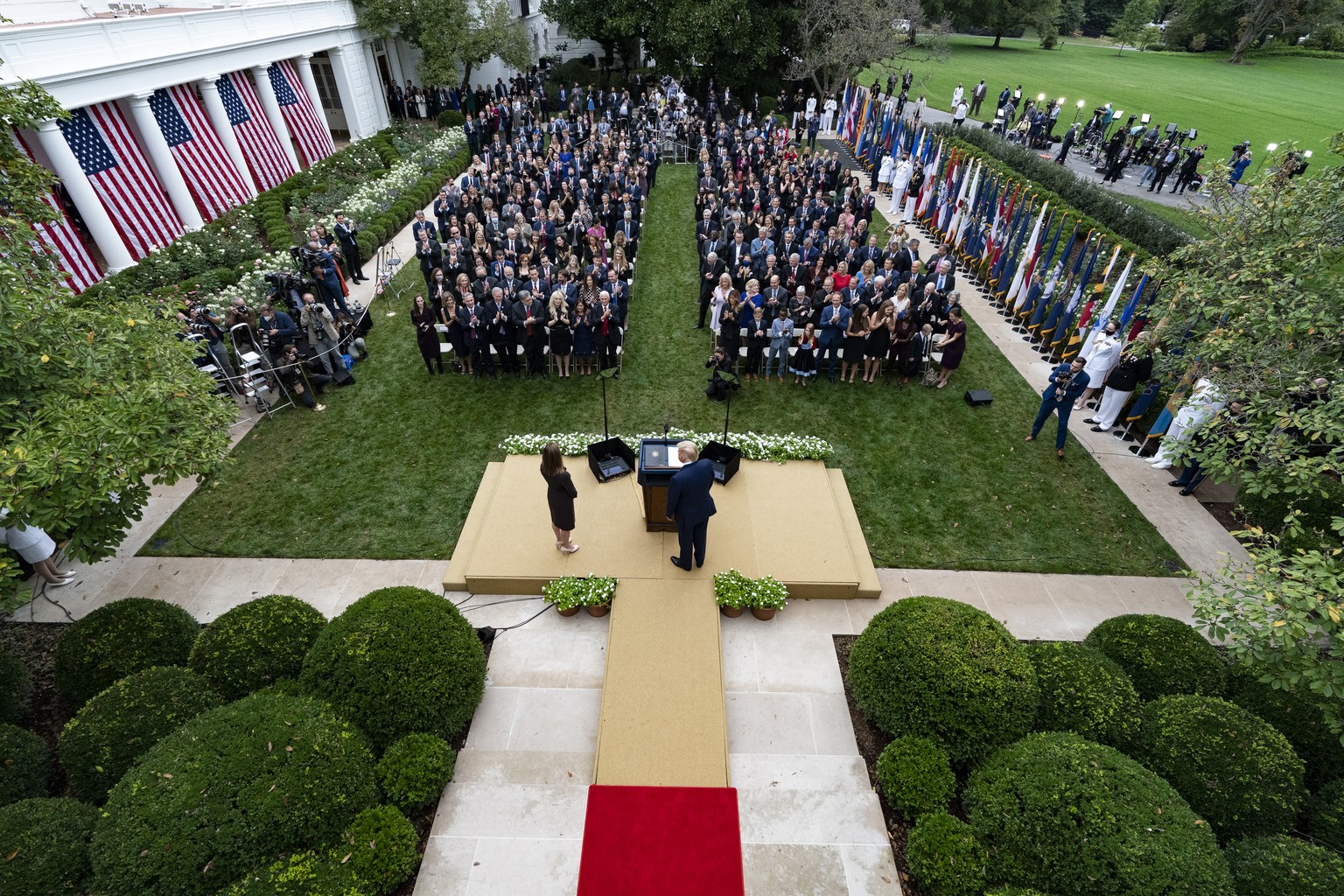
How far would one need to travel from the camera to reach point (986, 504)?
10008 mm

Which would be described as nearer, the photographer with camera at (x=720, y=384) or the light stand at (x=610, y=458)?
the light stand at (x=610, y=458)

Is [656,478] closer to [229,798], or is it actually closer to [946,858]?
[946,858]

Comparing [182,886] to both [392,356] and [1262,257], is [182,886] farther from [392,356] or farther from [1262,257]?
[1262,257]

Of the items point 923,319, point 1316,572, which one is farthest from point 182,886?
point 923,319

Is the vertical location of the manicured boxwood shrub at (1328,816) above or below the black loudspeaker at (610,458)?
above

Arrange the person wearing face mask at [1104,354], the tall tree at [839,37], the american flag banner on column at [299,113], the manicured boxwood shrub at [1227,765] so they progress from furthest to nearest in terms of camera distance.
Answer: the tall tree at [839,37] → the american flag banner on column at [299,113] → the person wearing face mask at [1104,354] → the manicured boxwood shrub at [1227,765]

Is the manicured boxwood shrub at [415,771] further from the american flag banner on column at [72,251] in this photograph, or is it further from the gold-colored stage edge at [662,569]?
the american flag banner on column at [72,251]

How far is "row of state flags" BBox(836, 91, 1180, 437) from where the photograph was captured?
12648 millimetres

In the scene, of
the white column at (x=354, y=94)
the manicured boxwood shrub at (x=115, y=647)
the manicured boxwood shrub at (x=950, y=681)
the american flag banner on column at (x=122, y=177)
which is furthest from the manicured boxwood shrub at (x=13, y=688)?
the white column at (x=354, y=94)

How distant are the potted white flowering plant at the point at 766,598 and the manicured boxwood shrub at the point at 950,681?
147 cm

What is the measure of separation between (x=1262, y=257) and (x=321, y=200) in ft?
74.7

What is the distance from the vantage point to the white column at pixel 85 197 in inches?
559

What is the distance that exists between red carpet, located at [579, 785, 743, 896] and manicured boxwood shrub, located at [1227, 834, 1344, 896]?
3813mm

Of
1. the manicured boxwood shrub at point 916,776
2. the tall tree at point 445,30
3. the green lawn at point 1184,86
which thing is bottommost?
the green lawn at point 1184,86
